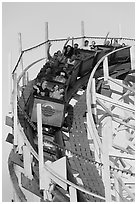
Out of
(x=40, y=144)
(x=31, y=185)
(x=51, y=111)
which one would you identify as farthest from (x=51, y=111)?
(x=40, y=144)

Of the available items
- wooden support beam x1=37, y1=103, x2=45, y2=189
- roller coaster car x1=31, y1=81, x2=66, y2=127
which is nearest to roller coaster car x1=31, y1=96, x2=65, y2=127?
roller coaster car x1=31, y1=81, x2=66, y2=127

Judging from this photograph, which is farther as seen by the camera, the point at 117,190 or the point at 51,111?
the point at 51,111

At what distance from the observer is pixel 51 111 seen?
8.17ft

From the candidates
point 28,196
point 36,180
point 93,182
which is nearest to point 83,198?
point 93,182

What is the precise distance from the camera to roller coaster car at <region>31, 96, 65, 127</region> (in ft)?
8.05

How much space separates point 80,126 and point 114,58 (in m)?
0.79

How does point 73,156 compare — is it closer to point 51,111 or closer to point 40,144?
point 40,144

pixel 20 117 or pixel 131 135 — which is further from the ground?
pixel 20 117

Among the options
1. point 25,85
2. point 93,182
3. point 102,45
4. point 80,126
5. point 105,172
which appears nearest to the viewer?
point 105,172

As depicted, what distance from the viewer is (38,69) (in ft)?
10.1

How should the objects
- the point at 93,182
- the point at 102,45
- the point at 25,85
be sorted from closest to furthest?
the point at 93,182 → the point at 25,85 → the point at 102,45

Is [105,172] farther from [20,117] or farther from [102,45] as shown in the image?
[102,45]

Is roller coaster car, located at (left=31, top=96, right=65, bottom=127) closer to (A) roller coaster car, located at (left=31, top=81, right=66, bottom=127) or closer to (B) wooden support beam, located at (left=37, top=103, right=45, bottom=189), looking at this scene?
(A) roller coaster car, located at (left=31, top=81, right=66, bottom=127)

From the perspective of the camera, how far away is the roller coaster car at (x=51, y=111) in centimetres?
246
